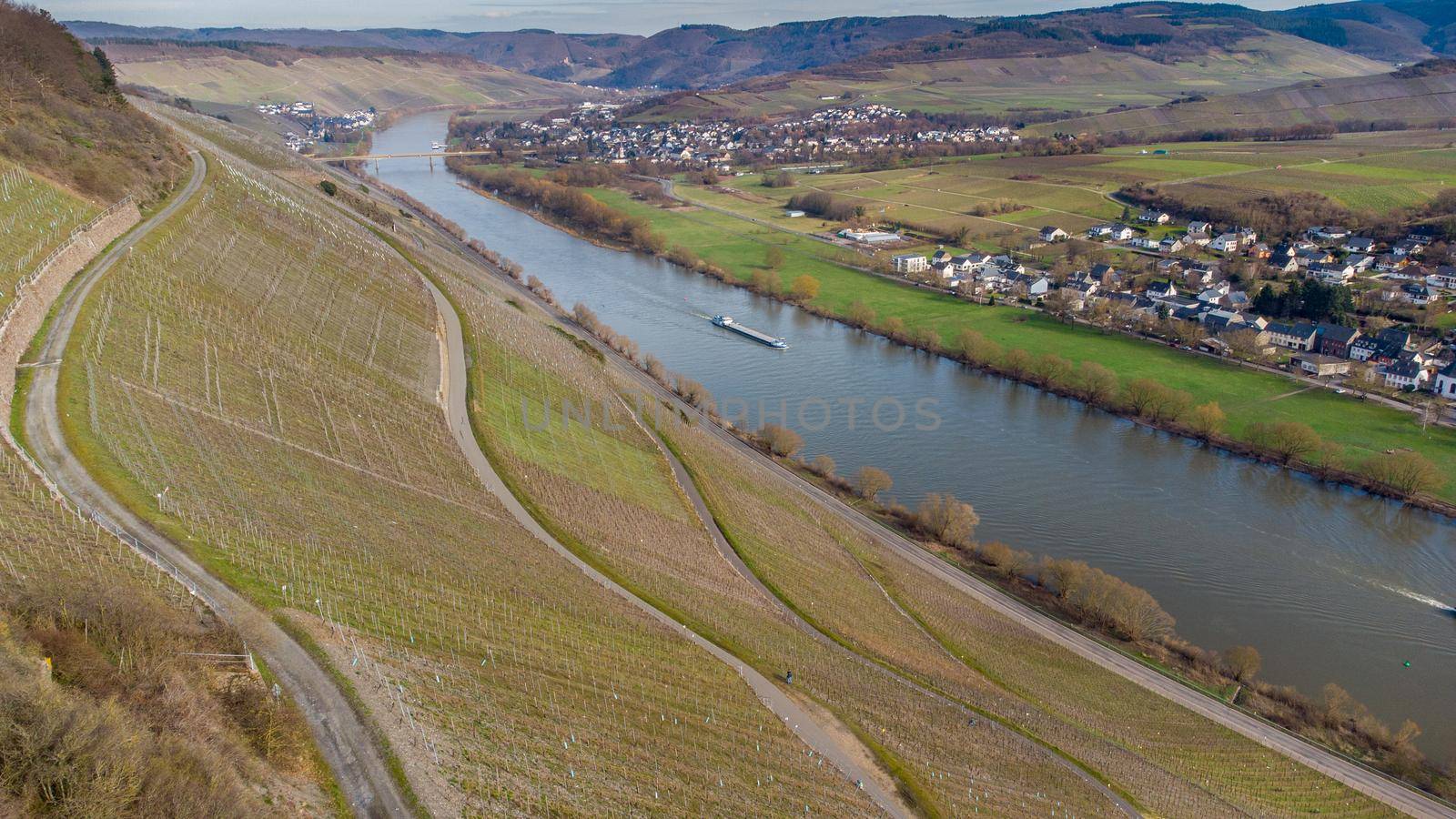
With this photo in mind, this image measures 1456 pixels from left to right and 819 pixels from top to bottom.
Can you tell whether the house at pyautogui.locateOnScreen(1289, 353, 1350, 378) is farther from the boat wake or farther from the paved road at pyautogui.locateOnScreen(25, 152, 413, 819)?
the paved road at pyautogui.locateOnScreen(25, 152, 413, 819)

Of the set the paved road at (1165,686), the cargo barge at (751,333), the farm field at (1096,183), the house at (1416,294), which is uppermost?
the farm field at (1096,183)

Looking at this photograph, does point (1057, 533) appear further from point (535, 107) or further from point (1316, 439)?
point (535, 107)

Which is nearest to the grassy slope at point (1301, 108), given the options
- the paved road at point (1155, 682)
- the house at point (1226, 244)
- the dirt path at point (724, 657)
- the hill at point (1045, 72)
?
the hill at point (1045, 72)

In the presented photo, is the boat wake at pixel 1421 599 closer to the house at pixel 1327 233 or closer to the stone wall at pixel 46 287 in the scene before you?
the stone wall at pixel 46 287

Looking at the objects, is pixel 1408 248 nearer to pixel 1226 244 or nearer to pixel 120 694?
pixel 1226 244

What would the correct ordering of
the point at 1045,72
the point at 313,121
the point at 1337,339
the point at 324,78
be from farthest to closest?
the point at 324,78, the point at 1045,72, the point at 313,121, the point at 1337,339

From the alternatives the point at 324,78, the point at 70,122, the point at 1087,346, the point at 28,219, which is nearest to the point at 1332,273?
the point at 1087,346
